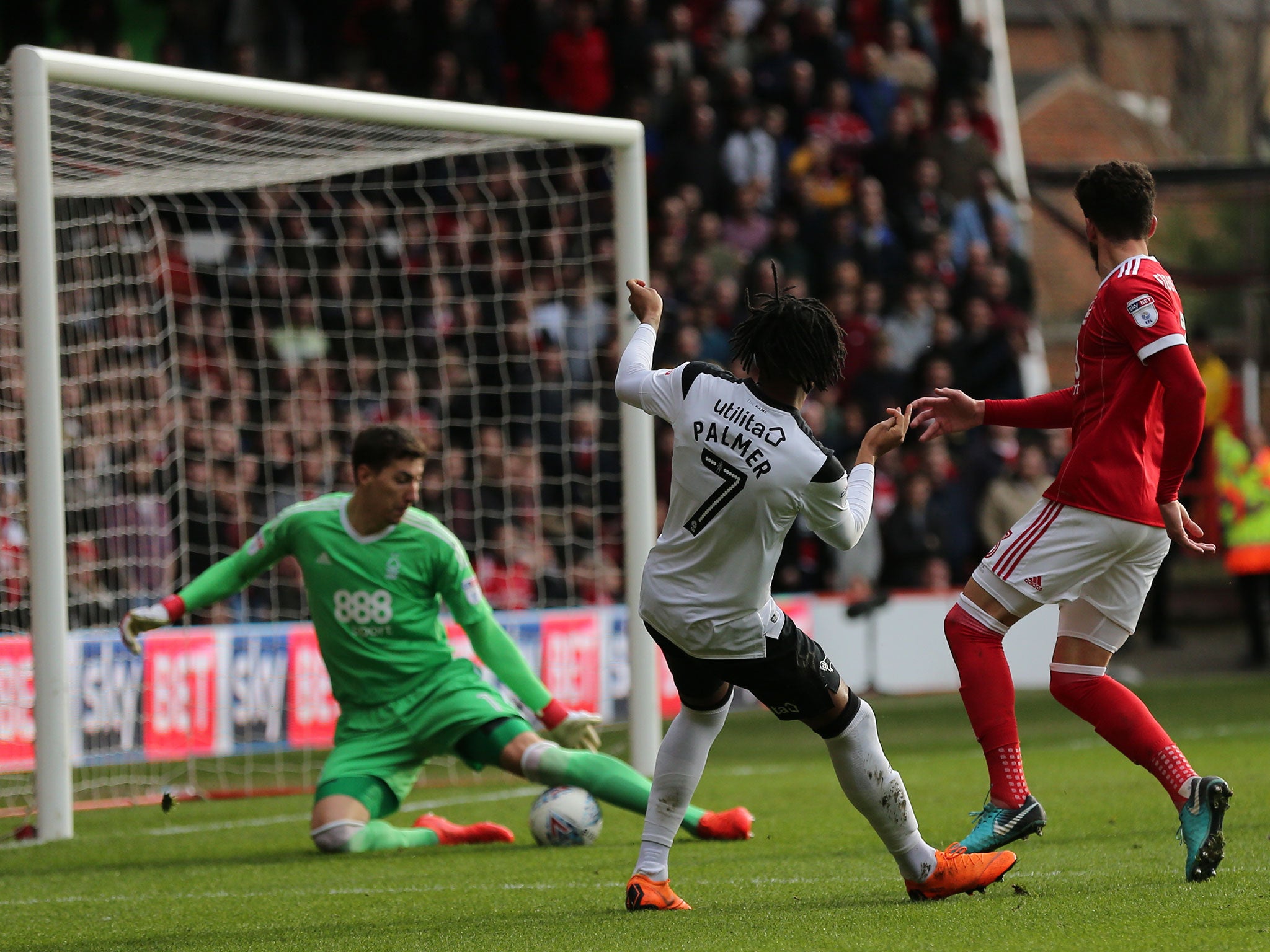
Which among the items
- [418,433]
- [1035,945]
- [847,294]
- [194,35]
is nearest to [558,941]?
[1035,945]

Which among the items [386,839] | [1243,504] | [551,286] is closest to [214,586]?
[386,839]

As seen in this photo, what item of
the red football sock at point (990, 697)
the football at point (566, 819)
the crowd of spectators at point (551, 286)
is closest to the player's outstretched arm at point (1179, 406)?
the red football sock at point (990, 697)

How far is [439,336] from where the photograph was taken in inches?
500

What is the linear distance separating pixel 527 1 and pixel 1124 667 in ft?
26.3

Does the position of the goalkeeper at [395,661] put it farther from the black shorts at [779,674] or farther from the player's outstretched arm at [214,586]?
the black shorts at [779,674]

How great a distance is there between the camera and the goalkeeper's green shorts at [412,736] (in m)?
6.80

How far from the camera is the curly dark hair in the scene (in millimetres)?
5121

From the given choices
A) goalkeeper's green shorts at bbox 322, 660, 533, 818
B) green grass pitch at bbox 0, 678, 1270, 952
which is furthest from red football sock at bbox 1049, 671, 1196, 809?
goalkeeper's green shorts at bbox 322, 660, 533, 818

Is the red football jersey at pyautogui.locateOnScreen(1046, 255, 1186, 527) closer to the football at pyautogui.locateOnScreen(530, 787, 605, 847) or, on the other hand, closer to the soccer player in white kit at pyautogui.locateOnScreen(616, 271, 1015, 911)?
the soccer player in white kit at pyautogui.locateOnScreen(616, 271, 1015, 911)

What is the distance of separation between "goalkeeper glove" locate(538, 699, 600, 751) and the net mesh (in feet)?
11.2

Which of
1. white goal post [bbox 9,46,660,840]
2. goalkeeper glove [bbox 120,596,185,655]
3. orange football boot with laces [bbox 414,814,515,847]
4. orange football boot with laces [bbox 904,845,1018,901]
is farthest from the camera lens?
white goal post [bbox 9,46,660,840]

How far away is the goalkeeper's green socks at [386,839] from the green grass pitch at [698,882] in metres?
0.10

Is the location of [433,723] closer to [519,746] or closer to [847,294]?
[519,746]

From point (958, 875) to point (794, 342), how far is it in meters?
1.55
